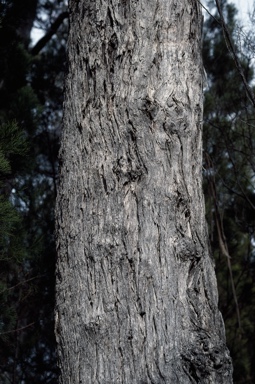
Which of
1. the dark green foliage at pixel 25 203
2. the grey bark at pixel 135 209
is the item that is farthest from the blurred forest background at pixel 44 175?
the grey bark at pixel 135 209

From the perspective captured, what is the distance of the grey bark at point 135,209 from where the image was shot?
1.41m

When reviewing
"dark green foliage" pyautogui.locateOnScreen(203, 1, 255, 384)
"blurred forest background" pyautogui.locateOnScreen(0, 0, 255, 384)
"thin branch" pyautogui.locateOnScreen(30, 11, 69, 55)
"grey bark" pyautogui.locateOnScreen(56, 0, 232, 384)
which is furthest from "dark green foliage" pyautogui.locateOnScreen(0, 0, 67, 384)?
"dark green foliage" pyautogui.locateOnScreen(203, 1, 255, 384)

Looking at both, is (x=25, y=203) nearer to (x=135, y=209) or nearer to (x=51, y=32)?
(x=51, y=32)

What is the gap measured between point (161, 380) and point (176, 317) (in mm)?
167

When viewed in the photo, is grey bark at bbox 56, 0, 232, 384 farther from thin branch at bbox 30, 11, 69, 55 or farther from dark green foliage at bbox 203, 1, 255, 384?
thin branch at bbox 30, 11, 69, 55

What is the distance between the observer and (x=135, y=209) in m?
1.51

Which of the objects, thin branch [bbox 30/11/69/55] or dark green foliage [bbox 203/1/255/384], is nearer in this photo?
thin branch [bbox 30/11/69/55]

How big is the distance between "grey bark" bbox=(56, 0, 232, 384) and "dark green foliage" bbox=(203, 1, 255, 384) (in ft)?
9.50

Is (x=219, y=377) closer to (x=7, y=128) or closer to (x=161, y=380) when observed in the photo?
(x=161, y=380)

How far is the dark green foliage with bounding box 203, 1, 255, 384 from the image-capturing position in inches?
196

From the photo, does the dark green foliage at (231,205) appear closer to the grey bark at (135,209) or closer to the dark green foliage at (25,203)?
the dark green foliage at (25,203)

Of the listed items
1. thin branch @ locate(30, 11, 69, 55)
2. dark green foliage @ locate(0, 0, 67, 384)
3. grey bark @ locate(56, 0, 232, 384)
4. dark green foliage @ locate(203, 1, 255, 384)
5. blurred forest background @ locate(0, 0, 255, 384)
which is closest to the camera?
grey bark @ locate(56, 0, 232, 384)

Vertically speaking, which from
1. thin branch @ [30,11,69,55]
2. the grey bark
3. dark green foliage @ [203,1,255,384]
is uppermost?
thin branch @ [30,11,69,55]

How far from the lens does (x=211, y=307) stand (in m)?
1.49
